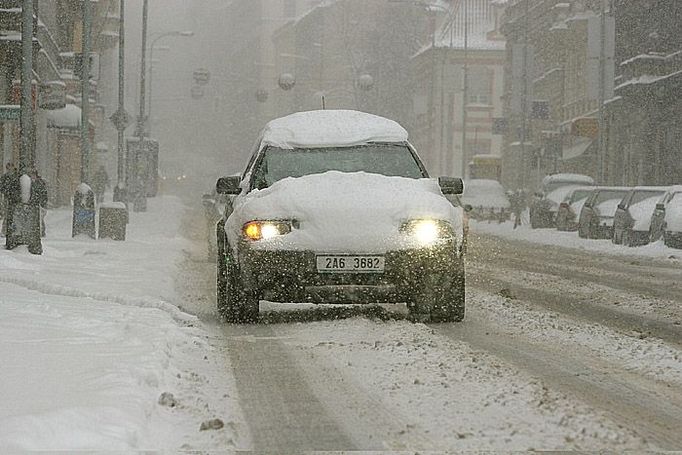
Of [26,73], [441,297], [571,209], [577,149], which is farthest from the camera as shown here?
[577,149]

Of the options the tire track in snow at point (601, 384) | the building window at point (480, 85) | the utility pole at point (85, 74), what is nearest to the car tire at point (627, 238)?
the utility pole at point (85, 74)

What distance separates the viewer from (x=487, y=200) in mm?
47781

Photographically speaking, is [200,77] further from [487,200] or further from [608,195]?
[608,195]

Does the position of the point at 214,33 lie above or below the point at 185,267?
above

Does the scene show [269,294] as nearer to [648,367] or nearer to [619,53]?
[648,367]

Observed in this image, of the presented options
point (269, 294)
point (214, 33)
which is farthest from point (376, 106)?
point (269, 294)

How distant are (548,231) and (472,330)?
95.1ft

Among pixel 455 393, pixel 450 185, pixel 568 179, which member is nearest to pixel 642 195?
pixel 568 179

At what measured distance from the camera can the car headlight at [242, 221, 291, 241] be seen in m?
9.94

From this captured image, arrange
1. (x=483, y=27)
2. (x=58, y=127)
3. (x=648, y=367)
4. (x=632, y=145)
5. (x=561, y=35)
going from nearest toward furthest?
(x=648, y=367), (x=58, y=127), (x=632, y=145), (x=561, y=35), (x=483, y=27)

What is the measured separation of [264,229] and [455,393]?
365 centimetres

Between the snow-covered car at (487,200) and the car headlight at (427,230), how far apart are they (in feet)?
123

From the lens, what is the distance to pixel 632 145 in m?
51.2

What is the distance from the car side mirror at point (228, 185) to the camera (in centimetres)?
1120
